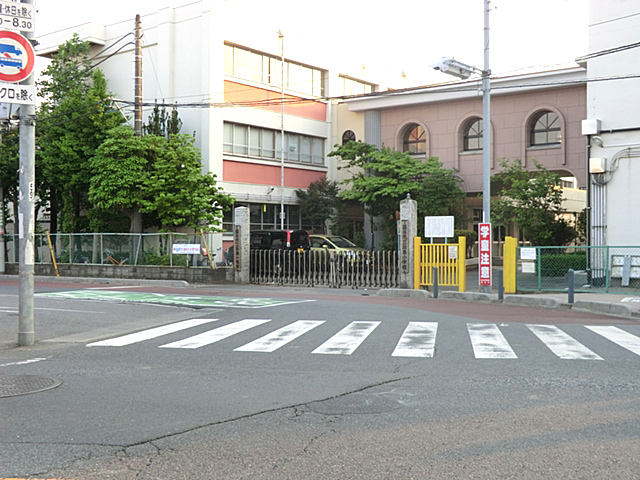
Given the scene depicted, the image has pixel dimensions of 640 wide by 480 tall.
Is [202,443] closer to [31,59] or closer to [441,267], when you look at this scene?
[31,59]

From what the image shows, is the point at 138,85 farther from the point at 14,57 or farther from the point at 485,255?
the point at 14,57

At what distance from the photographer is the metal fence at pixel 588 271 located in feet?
69.8

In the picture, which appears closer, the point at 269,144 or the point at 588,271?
the point at 588,271

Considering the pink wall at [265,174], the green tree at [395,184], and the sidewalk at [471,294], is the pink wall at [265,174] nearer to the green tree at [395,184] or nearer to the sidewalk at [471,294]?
the green tree at [395,184]

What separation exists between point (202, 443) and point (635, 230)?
2088cm

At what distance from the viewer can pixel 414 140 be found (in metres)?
39.9

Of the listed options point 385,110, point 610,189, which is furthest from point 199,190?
point 610,189

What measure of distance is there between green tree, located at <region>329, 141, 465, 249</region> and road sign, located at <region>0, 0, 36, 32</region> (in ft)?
84.6

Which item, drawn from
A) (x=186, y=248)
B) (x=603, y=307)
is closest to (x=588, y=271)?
(x=603, y=307)

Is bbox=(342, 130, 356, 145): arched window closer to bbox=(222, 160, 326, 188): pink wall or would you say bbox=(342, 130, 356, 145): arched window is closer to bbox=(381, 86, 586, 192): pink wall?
bbox=(222, 160, 326, 188): pink wall

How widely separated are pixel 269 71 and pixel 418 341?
31.7 meters

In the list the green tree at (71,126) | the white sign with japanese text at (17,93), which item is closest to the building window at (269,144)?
the green tree at (71,126)

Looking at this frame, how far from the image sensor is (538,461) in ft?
16.6

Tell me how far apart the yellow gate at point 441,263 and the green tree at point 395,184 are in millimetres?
11503
